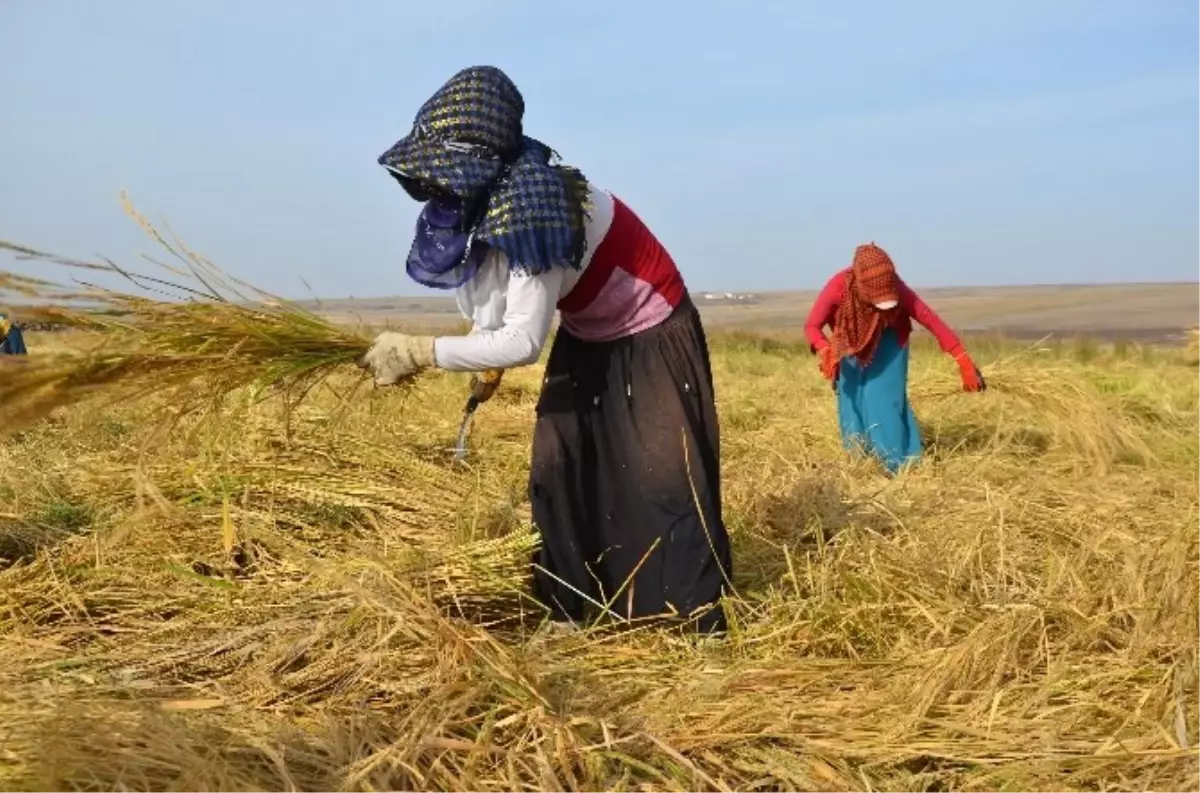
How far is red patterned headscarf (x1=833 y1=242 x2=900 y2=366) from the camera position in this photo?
5.56m

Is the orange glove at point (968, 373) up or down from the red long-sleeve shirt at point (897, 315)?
down

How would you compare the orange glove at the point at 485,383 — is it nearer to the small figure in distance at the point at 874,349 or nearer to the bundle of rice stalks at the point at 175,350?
the bundle of rice stalks at the point at 175,350

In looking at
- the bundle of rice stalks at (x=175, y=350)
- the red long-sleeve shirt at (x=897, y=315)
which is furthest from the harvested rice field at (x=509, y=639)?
the red long-sleeve shirt at (x=897, y=315)

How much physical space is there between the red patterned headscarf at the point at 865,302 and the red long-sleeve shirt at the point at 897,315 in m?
0.04

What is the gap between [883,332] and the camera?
575 cm

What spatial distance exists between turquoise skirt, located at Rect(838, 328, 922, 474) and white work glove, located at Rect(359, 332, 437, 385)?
3165mm

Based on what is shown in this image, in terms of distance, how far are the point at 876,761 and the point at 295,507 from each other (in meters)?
2.11

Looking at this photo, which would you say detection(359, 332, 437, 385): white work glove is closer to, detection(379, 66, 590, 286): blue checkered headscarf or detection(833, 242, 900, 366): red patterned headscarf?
detection(379, 66, 590, 286): blue checkered headscarf

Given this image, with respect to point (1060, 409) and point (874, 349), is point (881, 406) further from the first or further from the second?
point (1060, 409)

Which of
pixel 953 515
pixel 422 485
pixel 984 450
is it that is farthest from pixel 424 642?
pixel 984 450

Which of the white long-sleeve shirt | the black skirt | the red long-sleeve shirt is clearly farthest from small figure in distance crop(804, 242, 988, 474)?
the white long-sleeve shirt

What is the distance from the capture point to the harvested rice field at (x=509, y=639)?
2162 mm

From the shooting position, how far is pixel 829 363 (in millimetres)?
5738

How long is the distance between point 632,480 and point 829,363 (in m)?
2.93
